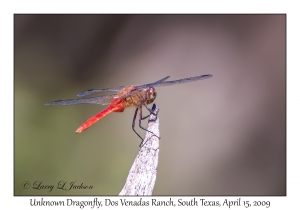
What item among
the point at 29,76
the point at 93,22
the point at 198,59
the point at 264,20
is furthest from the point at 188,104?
the point at 29,76

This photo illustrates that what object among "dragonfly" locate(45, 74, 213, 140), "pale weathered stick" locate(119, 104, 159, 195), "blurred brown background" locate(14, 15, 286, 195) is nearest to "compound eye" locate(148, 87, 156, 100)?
"dragonfly" locate(45, 74, 213, 140)

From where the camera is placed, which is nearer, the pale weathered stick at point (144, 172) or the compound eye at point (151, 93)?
the pale weathered stick at point (144, 172)

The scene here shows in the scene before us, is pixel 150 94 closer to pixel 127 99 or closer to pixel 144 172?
pixel 127 99

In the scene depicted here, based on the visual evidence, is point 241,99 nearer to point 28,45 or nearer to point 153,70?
point 153,70

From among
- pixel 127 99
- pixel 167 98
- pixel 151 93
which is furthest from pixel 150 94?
pixel 167 98

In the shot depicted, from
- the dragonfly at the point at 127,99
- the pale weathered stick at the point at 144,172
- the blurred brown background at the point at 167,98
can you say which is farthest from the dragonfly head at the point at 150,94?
the pale weathered stick at the point at 144,172

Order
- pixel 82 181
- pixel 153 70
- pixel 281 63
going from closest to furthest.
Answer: pixel 82 181, pixel 281 63, pixel 153 70

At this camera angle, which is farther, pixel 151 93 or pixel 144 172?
pixel 151 93

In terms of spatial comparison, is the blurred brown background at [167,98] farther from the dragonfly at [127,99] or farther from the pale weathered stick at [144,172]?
the pale weathered stick at [144,172]
